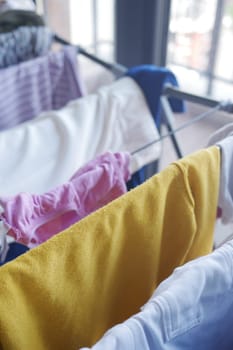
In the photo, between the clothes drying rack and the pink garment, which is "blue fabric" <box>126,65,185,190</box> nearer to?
the clothes drying rack

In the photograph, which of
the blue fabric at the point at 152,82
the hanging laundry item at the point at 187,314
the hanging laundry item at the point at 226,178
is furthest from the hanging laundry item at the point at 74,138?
the hanging laundry item at the point at 187,314

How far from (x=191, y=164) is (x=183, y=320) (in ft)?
0.60

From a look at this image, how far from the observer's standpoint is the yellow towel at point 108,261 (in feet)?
1.22

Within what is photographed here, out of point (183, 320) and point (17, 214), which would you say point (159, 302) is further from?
point (17, 214)

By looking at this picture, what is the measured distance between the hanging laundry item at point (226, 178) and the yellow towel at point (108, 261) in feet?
0.05

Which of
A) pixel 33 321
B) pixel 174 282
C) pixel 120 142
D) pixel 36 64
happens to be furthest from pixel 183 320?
pixel 36 64

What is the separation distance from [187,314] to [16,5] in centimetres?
67

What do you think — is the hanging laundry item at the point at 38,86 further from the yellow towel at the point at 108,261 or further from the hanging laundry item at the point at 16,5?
the yellow towel at the point at 108,261

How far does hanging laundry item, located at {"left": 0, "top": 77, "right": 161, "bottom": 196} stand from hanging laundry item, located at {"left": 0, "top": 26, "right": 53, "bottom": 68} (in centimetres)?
16

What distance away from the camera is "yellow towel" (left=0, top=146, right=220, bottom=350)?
14.7 inches

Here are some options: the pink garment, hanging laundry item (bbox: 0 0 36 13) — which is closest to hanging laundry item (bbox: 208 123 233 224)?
the pink garment

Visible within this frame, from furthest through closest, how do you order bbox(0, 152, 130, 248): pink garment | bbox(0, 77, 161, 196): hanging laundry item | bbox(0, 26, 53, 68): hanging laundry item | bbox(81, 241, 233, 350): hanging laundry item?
1. bbox(0, 26, 53, 68): hanging laundry item
2. bbox(0, 77, 161, 196): hanging laundry item
3. bbox(0, 152, 130, 248): pink garment
4. bbox(81, 241, 233, 350): hanging laundry item

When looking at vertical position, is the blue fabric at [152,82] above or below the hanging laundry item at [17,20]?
below

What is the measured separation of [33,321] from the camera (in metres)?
0.39
